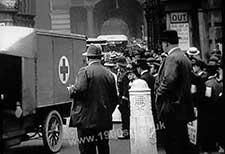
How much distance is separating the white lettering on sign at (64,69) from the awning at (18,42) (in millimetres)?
1614

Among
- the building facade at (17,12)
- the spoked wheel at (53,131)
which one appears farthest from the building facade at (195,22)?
the building facade at (17,12)

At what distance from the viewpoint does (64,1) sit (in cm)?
4438

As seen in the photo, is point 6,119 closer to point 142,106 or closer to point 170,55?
point 142,106

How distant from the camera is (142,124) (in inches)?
372

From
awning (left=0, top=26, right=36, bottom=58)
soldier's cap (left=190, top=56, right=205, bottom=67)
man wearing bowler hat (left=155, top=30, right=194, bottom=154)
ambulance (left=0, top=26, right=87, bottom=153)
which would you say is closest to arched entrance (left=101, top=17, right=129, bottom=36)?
ambulance (left=0, top=26, right=87, bottom=153)

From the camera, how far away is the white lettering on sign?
12.1 meters

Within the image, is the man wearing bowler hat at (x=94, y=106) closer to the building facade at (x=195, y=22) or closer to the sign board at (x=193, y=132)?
the sign board at (x=193, y=132)

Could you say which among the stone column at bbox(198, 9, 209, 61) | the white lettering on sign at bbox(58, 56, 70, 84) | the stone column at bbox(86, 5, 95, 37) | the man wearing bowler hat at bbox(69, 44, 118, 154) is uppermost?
the stone column at bbox(86, 5, 95, 37)

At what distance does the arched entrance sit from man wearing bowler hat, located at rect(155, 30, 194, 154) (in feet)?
146

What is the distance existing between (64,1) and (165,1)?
3121cm

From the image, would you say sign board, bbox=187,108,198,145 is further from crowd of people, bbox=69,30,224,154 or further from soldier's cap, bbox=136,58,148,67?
soldier's cap, bbox=136,58,148,67

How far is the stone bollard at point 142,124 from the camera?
30.9 ft

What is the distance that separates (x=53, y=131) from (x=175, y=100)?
473 centimetres

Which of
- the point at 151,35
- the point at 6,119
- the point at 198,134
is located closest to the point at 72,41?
the point at 6,119
